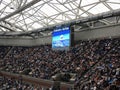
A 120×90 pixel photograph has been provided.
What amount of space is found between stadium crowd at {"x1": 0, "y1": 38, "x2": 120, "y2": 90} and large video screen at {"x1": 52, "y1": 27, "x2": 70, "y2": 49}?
1.14 meters

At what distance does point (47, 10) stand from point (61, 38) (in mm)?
4033

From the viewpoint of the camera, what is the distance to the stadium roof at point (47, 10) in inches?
959

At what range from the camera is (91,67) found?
2303 centimetres

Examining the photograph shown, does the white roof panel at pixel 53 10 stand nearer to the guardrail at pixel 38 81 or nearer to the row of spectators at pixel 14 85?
the guardrail at pixel 38 81

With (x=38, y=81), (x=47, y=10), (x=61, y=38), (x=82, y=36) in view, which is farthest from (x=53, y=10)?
(x=38, y=81)

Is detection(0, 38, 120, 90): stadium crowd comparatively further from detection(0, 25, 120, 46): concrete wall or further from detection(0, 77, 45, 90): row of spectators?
detection(0, 77, 45, 90): row of spectators

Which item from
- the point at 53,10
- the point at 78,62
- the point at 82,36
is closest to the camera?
the point at 78,62

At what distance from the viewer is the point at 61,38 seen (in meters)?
29.6

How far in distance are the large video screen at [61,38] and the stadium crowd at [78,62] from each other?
1139 millimetres

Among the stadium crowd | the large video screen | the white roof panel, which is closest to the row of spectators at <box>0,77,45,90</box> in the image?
the stadium crowd

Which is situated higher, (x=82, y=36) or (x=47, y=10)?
(x=47, y=10)

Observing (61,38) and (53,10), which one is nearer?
(61,38)

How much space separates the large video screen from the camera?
2872 cm

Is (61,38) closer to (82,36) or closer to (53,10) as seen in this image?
(82,36)
